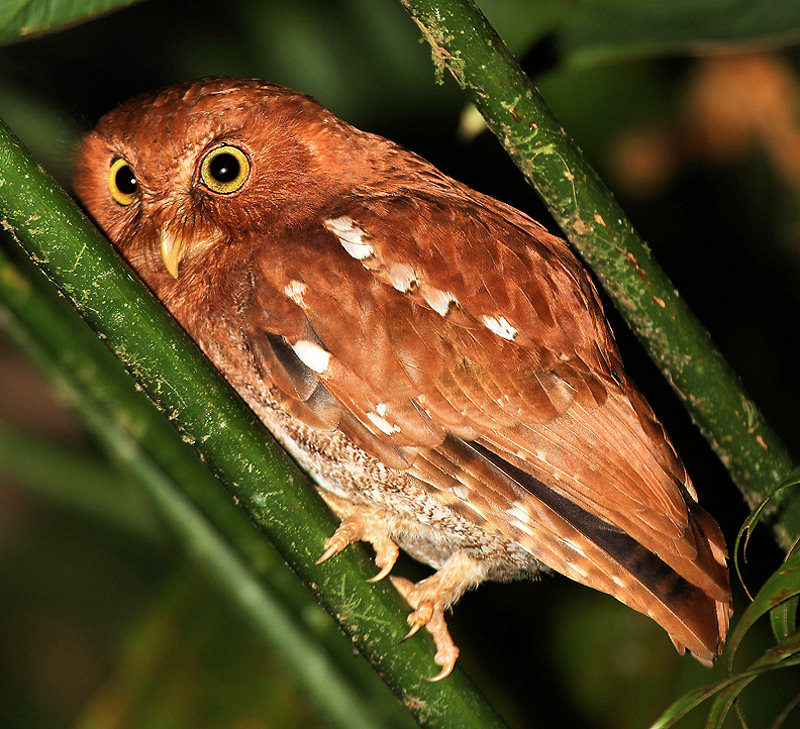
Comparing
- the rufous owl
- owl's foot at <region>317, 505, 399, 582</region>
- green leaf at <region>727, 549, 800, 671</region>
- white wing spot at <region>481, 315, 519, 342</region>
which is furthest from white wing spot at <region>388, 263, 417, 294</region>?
green leaf at <region>727, 549, 800, 671</region>

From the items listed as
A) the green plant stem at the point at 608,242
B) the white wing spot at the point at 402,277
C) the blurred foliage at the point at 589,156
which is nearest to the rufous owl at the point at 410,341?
the white wing spot at the point at 402,277

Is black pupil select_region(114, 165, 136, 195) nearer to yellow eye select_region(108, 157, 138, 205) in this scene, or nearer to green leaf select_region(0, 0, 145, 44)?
yellow eye select_region(108, 157, 138, 205)

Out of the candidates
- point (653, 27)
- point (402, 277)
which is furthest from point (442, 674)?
point (653, 27)

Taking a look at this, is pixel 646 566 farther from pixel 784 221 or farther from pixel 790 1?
pixel 784 221

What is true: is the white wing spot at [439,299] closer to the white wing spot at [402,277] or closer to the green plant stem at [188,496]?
the white wing spot at [402,277]

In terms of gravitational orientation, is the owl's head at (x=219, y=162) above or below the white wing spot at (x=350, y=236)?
above

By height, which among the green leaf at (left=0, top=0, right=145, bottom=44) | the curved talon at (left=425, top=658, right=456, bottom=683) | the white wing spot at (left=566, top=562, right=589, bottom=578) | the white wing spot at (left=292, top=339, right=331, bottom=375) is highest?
the green leaf at (left=0, top=0, right=145, bottom=44)
